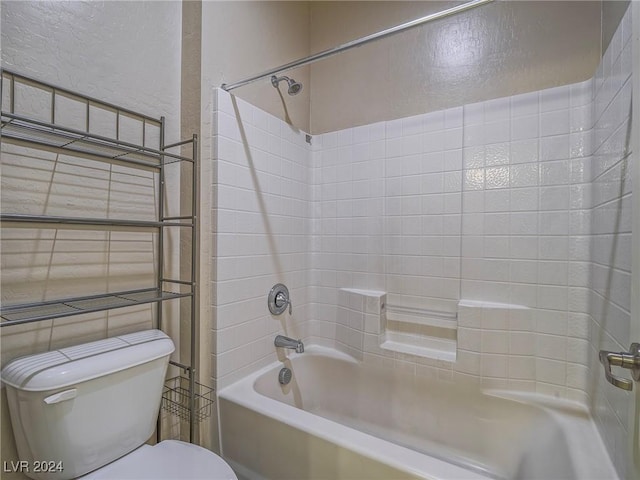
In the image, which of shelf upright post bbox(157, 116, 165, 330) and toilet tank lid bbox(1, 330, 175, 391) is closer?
toilet tank lid bbox(1, 330, 175, 391)

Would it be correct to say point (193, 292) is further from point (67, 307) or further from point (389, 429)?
point (389, 429)

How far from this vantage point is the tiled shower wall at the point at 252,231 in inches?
54.1

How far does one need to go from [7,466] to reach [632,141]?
2.01 m

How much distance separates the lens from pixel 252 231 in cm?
153

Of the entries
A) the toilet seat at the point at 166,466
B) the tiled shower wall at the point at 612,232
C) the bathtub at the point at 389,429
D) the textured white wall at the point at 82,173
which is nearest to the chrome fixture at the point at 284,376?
the bathtub at the point at 389,429

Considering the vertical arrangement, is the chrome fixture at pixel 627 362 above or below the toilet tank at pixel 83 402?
above

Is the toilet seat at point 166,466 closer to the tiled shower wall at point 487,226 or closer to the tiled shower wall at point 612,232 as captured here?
the tiled shower wall at point 487,226

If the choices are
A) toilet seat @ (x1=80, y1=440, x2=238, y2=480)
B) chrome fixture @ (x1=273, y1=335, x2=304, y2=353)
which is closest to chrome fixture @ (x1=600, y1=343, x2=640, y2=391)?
toilet seat @ (x1=80, y1=440, x2=238, y2=480)

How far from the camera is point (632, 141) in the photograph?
87cm

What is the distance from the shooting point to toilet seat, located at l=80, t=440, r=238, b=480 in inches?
37.7

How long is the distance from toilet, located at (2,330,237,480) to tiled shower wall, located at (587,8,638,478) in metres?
1.23

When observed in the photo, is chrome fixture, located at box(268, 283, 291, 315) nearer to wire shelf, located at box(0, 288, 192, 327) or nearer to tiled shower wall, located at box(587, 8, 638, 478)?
wire shelf, located at box(0, 288, 192, 327)

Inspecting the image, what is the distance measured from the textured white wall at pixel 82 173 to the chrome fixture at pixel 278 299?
575 mm

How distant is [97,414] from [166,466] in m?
0.27
